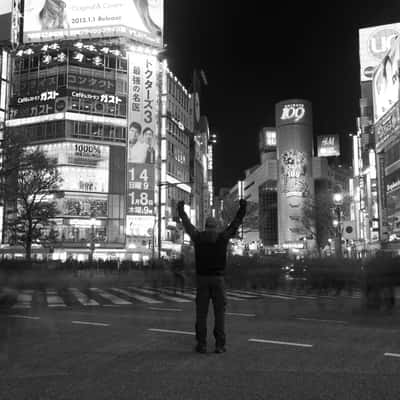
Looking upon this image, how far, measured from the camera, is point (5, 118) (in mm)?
60656

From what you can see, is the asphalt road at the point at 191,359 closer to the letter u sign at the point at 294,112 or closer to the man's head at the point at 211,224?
the man's head at the point at 211,224

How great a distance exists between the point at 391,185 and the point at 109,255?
122 ft

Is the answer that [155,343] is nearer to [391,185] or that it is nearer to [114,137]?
[114,137]

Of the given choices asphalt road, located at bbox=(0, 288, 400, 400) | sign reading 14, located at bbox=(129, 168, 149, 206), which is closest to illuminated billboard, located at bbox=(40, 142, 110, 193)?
sign reading 14, located at bbox=(129, 168, 149, 206)

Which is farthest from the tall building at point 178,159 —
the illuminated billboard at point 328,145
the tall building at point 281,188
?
the illuminated billboard at point 328,145

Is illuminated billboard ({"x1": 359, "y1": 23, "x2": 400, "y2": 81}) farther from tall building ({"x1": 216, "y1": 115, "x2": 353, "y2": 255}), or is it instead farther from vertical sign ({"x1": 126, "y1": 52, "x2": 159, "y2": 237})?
vertical sign ({"x1": 126, "y1": 52, "x2": 159, "y2": 237})

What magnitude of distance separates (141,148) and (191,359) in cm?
5580

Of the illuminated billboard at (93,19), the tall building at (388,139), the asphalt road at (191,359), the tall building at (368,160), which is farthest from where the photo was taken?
the tall building at (368,160)

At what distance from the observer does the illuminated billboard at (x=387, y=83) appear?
63.3 m

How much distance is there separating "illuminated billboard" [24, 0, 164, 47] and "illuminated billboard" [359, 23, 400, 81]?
1619 inches

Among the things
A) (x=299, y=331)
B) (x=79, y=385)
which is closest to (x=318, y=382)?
(x=79, y=385)

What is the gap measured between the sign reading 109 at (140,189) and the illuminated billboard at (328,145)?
289 feet

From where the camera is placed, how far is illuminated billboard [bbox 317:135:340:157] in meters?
139

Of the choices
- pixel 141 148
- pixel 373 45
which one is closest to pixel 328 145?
pixel 373 45
